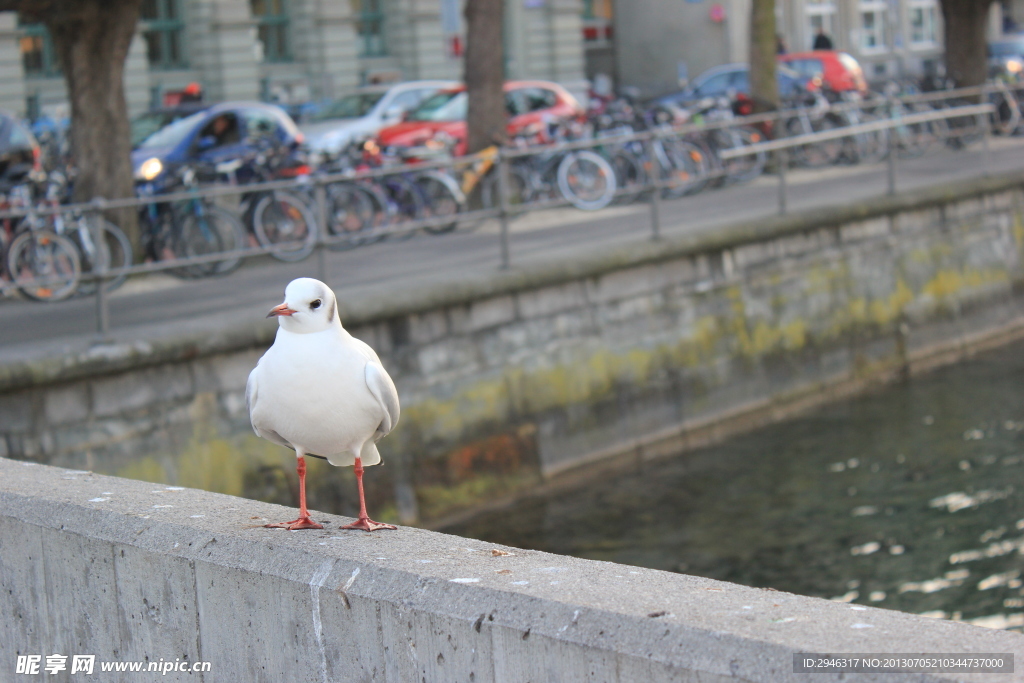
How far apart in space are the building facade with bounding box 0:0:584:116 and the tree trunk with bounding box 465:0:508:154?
7.48m

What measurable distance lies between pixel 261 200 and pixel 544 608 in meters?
9.57

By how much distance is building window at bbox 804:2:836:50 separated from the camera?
39.2 meters

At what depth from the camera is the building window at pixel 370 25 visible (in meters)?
30.1

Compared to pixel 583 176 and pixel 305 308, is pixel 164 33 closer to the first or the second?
pixel 583 176

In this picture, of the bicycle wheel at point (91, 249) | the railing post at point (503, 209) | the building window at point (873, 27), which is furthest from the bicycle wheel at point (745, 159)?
the building window at point (873, 27)

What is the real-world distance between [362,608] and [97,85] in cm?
1000

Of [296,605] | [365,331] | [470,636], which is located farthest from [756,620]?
[365,331]

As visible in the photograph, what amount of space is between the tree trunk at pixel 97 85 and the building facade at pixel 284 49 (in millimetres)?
11894

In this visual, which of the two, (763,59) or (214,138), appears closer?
(214,138)

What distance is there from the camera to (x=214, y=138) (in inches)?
635

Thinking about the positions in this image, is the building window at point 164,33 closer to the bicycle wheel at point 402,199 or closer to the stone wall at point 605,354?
the bicycle wheel at point 402,199

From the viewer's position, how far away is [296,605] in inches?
109

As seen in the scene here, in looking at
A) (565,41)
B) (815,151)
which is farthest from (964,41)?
(565,41)

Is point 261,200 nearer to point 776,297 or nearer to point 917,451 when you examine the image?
point 776,297
